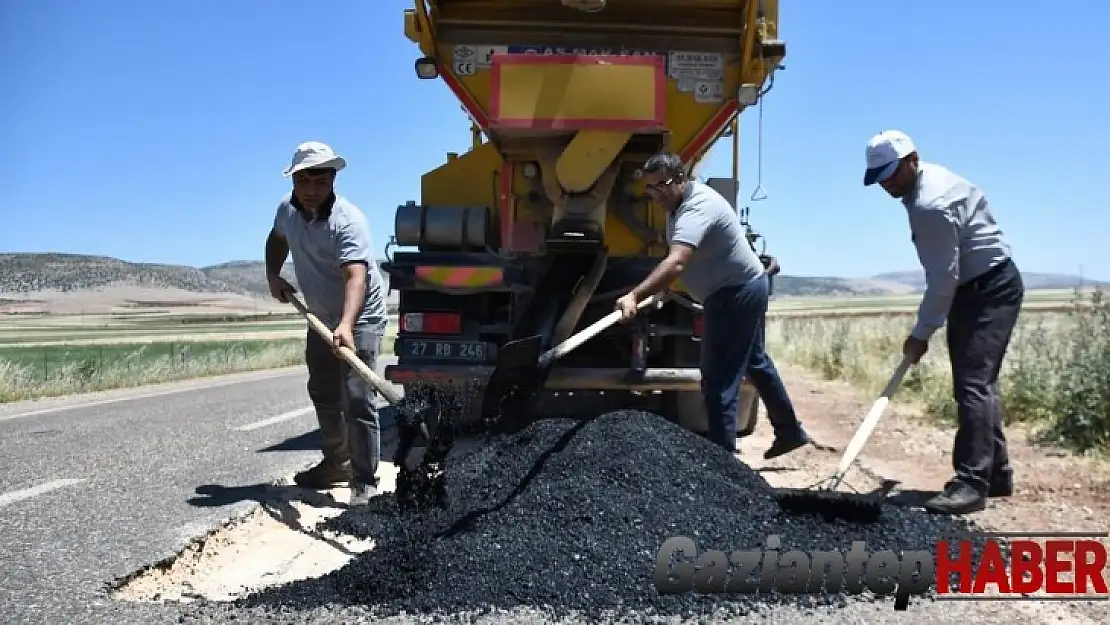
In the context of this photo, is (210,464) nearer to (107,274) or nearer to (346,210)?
(346,210)

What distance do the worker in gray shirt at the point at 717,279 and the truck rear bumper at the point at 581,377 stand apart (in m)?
1.02

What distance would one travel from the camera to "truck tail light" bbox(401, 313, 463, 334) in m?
6.50

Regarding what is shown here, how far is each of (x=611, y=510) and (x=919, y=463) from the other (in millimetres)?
3316

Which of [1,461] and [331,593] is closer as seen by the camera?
[331,593]

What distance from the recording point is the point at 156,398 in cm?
1140

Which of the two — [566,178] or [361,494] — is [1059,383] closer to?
[566,178]

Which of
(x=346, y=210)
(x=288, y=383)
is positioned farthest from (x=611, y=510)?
(x=288, y=383)

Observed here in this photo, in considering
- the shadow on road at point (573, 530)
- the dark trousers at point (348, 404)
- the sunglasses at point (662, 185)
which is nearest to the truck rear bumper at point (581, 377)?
the dark trousers at point (348, 404)

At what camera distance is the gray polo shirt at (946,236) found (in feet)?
15.2

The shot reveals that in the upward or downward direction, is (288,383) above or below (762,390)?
below

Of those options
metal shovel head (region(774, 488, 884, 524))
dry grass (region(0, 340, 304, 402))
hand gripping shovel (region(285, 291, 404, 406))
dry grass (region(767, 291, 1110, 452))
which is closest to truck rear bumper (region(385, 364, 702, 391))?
hand gripping shovel (region(285, 291, 404, 406))

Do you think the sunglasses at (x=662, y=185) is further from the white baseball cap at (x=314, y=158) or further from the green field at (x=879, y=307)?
the green field at (x=879, y=307)

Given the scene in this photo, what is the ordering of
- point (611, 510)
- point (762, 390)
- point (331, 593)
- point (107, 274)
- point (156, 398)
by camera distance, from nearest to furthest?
1. point (331, 593)
2. point (611, 510)
3. point (762, 390)
4. point (156, 398)
5. point (107, 274)

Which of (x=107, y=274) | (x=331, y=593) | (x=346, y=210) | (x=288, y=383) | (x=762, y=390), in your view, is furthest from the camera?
(x=107, y=274)
